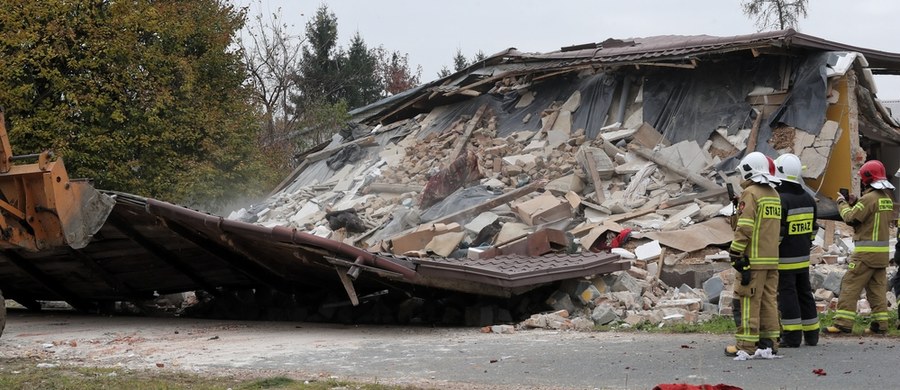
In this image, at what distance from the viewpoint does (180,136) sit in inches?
937

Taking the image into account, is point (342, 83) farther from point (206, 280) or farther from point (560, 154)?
point (206, 280)

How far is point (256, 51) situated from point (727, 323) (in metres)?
34.6

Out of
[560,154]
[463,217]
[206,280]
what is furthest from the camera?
[560,154]

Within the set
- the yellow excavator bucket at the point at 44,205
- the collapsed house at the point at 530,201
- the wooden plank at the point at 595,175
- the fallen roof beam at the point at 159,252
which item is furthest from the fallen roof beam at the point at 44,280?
the wooden plank at the point at 595,175

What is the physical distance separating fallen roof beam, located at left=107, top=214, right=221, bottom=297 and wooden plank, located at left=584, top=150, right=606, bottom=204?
6.45m

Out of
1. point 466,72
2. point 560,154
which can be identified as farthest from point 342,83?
point 560,154

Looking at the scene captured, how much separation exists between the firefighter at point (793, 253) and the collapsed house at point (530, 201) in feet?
7.38

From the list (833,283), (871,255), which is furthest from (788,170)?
(833,283)

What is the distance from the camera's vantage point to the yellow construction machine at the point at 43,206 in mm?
10156

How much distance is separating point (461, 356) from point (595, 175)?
875 cm

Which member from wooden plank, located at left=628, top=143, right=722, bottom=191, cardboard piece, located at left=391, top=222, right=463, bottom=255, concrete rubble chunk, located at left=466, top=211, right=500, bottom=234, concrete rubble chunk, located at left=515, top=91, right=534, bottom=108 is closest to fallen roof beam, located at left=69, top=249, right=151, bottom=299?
cardboard piece, located at left=391, top=222, right=463, bottom=255

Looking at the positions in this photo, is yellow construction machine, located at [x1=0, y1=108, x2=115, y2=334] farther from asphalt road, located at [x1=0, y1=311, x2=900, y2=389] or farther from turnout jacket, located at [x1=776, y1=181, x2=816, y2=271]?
turnout jacket, located at [x1=776, y1=181, x2=816, y2=271]

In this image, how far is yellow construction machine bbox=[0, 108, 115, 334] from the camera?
10156 millimetres

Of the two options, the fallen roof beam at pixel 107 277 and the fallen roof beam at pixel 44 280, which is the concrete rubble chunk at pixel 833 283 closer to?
the fallen roof beam at pixel 107 277
